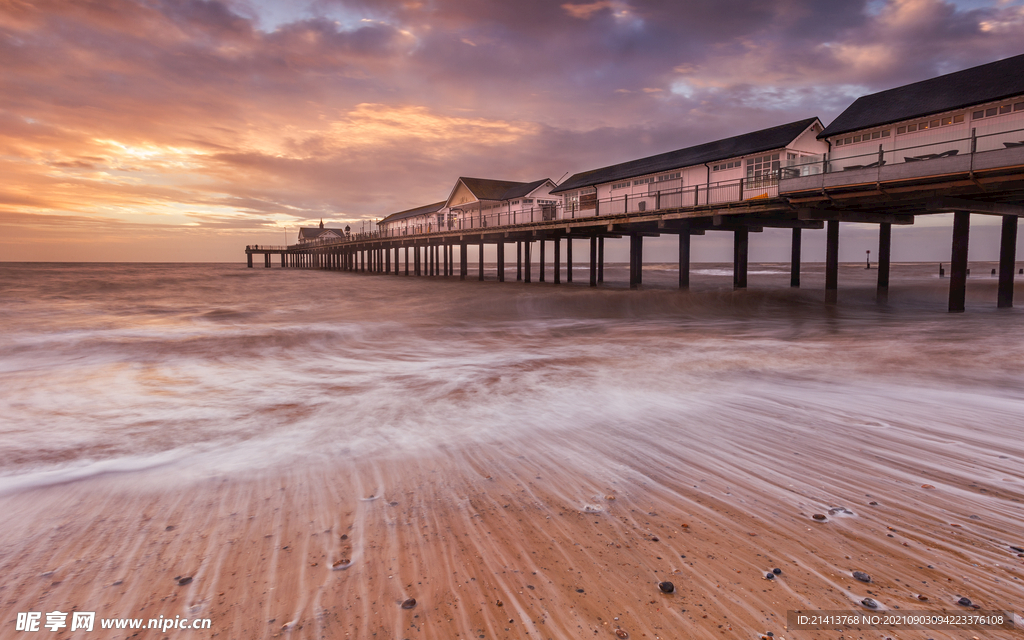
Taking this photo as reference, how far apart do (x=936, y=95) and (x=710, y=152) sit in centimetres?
980

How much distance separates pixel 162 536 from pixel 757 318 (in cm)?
1861

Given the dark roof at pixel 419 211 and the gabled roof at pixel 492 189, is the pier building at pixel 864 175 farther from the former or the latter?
the dark roof at pixel 419 211

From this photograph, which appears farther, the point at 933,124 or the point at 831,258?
the point at 831,258

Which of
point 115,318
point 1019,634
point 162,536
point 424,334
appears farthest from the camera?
point 115,318

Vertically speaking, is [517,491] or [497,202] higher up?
[497,202]

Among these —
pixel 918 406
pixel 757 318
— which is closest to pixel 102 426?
pixel 918 406

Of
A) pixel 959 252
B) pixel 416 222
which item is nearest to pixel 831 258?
pixel 959 252

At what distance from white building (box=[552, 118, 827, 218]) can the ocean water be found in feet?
22.8

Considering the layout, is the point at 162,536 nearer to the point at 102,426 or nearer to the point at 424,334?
the point at 102,426

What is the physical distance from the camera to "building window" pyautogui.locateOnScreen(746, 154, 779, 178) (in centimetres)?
2264

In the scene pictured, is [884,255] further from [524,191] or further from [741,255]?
[524,191]

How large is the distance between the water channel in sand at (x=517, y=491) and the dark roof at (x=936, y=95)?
10.4 meters

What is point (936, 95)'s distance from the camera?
58.6 ft

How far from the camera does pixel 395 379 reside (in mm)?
9375
